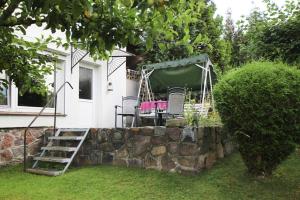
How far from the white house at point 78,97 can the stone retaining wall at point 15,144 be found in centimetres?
15

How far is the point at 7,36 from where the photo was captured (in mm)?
2975

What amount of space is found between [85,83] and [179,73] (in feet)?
9.79

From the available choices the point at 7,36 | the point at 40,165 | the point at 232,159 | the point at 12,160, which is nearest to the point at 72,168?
the point at 40,165

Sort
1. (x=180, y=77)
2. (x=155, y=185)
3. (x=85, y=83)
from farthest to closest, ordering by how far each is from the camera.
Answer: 1. (x=180, y=77)
2. (x=85, y=83)
3. (x=155, y=185)

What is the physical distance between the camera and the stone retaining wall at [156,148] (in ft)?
20.8

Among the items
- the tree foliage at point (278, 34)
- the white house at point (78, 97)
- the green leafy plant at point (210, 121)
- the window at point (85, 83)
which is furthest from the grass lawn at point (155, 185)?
the window at point (85, 83)

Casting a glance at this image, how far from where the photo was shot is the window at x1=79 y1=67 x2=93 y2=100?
1048 cm

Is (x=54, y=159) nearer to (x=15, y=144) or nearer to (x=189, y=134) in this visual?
(x=15, y=144)

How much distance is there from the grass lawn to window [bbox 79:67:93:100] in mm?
4025

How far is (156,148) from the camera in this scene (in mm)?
6758

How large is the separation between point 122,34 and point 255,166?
412 cm

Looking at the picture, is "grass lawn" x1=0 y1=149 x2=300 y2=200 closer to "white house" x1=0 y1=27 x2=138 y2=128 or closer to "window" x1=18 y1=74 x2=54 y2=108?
"white house" x1=0 y1=27 x2=138 y2=128

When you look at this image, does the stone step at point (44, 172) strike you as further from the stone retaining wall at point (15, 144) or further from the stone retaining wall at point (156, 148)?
the stone retaining wall at point (156, 148)

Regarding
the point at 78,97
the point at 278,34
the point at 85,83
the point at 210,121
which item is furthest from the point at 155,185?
the point at 85,83
